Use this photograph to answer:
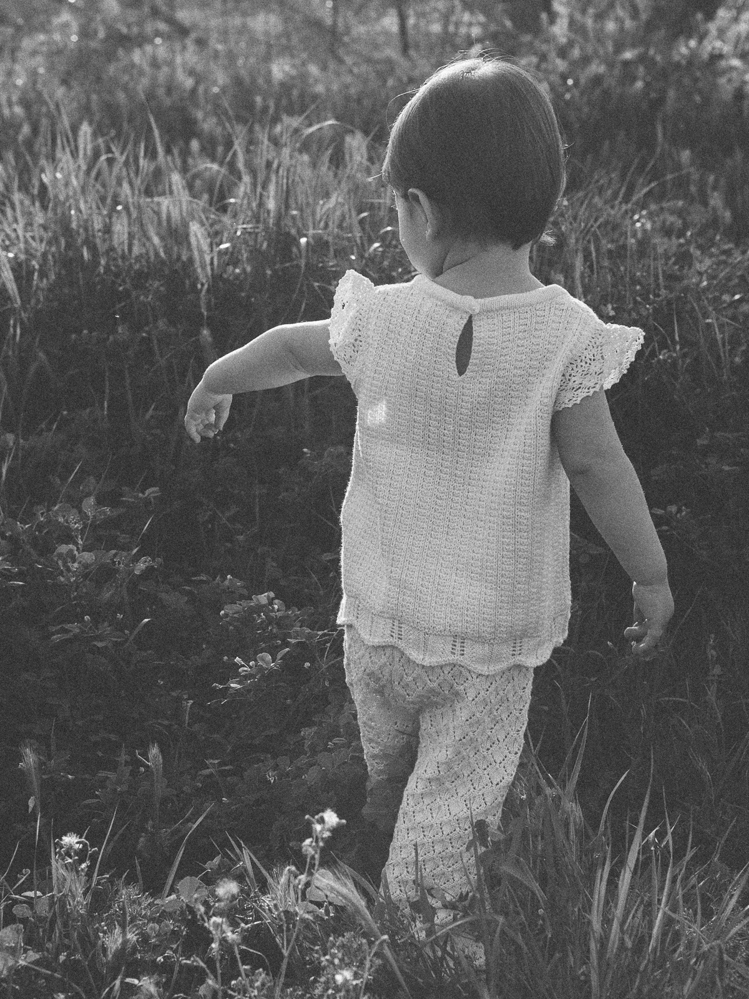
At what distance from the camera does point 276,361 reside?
6.77 feet

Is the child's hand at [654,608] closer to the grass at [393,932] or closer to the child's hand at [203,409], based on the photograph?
the grass at [393,932]

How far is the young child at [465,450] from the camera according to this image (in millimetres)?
1773

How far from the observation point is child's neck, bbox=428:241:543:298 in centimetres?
185

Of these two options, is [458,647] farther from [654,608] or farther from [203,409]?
[203,409]

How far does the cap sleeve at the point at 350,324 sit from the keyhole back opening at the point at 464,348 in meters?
0.17

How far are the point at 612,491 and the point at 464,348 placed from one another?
326 millimetres

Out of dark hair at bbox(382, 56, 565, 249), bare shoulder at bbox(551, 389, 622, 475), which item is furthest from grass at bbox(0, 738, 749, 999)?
dark hair at bbox(382, 56, 565, 249)

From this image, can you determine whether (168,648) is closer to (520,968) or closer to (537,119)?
(520,968)

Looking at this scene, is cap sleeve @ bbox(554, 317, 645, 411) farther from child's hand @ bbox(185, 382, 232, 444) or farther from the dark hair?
child's hand @ bbox(185, 382, 232, 444)

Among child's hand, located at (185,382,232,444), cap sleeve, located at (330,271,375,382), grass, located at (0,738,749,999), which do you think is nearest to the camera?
grass, located at (0,738,749,999)

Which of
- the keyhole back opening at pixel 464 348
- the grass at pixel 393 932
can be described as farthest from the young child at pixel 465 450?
the grass at pixel 393 932

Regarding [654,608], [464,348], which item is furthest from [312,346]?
[654,608]

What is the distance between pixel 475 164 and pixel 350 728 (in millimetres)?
1155

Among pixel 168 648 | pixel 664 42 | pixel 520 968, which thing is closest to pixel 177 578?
pixel 168 648
